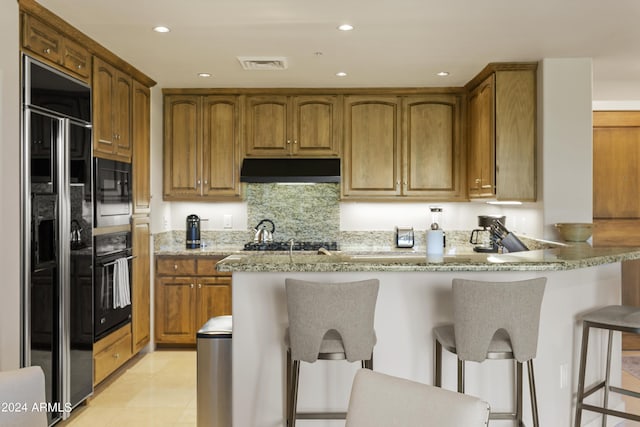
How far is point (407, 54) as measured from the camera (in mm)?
3873

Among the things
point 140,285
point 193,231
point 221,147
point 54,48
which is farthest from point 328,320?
point 193,231

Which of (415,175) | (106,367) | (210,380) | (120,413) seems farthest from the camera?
(415,175)

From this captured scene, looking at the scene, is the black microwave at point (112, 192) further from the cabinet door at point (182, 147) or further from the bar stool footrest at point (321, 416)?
the bar stool footrest at point (321, 416)

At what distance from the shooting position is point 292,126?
16.8 feet

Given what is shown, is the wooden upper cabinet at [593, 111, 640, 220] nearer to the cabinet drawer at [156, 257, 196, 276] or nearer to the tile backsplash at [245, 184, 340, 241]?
the tile backsplash at [245, 184, 340, 241]

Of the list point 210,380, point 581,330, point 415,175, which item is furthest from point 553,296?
point 415,175

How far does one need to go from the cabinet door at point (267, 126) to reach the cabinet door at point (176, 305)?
4.62ft

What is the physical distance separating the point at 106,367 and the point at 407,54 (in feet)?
10.5

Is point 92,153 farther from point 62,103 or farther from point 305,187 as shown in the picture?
point 305,187

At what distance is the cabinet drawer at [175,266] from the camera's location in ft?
15.9

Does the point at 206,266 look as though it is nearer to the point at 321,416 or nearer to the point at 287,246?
the point at 287,246

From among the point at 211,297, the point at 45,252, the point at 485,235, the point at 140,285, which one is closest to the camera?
the point at 45,252

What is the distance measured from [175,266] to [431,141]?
273 centimetres

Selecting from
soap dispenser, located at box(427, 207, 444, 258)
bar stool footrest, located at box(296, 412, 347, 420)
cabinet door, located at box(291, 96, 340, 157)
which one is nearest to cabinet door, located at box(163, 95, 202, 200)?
cabinet door, located at box(291, 96, 340, 157)
